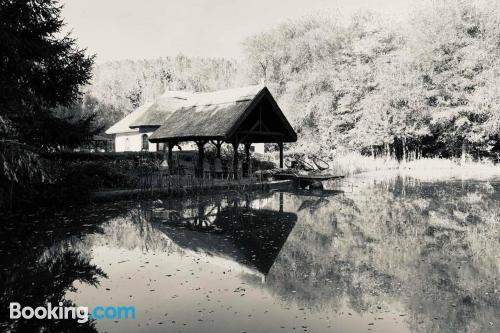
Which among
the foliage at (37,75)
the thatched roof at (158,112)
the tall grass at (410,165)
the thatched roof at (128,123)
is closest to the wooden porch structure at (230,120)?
the foliage at (37,75)

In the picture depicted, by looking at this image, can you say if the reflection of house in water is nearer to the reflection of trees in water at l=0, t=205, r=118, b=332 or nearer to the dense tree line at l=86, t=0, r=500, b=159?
the reflection of trees in water at l=0, t=205, r=118, b=332

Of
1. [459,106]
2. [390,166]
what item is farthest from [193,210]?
[459,106]

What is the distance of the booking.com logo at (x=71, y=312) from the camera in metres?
5.08

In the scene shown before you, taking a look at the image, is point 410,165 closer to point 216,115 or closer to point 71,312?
point 216,115

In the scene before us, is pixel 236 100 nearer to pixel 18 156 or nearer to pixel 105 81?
pixel 18 156

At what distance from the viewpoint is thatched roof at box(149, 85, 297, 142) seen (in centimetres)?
1965

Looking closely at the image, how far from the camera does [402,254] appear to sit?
7910mm

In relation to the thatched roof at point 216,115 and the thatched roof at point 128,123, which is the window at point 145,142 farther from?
the thatched roof at point 216,115

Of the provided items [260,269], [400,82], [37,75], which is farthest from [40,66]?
[400,82]

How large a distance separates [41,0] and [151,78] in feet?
240

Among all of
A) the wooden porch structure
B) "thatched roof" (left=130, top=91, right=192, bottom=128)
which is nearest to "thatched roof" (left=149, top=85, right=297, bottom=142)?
the wooden porch structure

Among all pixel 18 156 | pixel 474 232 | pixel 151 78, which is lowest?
pixel 474 232

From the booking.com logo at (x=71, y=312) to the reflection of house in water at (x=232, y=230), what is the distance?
2.38 m

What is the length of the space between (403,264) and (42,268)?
5.97 metres
